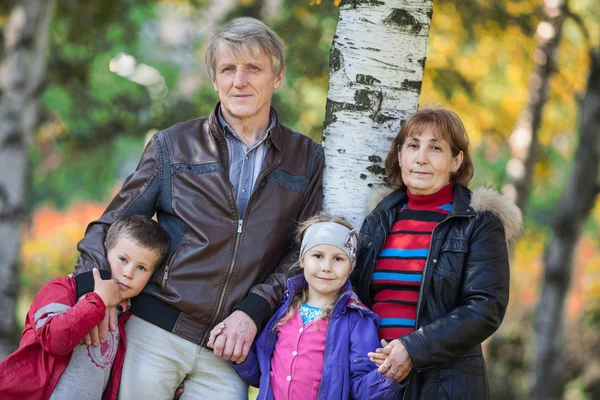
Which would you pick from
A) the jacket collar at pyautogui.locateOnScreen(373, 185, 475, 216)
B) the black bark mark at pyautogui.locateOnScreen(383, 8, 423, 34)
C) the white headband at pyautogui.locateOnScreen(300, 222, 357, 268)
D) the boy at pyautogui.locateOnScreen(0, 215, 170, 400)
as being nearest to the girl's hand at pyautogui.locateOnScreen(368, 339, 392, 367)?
the white headband at pyautogui.locateOnScreen(300, 222, 357, 268)

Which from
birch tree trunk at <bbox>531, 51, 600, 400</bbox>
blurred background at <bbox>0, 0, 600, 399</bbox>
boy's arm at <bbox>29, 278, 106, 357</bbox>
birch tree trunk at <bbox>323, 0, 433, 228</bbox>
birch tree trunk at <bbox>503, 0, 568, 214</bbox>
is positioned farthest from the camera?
blurred background at <bbox>0, 0, 600, 399</bbox>

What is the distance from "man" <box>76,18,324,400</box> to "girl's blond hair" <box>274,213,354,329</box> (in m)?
0.06

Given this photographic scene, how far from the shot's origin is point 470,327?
3.05 meters

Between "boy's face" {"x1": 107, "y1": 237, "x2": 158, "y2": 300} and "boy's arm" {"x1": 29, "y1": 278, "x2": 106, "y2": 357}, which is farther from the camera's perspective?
"boy's face" {"x1": 107, "y1": 237, "x2": 158, "y2": 300}

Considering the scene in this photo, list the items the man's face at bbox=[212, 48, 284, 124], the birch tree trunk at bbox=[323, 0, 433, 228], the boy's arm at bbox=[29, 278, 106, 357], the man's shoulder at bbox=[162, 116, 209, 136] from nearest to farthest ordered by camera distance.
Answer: the boy's arm at bbox=[29, 278, 106, 357] → the man's face at bbox=[212, 48, 284, 124] → the man's shoulder at bbox=[162, 116, 209, 136] → the birch tree trunk at bbox=[323, 0, 433, 228]

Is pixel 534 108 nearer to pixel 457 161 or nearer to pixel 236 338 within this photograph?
pixel 457 161

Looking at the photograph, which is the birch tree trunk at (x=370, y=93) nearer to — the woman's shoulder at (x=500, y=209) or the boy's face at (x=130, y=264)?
the woman's shoulder at (x=500, y=209)

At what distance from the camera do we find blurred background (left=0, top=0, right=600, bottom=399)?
28.2ft

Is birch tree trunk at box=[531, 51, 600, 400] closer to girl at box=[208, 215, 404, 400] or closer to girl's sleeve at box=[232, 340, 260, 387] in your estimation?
girl at box=[208, 215, 404, 400]

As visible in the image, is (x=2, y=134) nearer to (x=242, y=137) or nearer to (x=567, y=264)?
(x=242, y=137)

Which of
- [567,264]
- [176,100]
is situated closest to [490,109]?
[567,264]

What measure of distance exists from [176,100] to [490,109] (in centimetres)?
457

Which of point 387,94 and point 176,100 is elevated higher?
point 387,94

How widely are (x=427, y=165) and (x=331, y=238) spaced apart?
1.78ft
